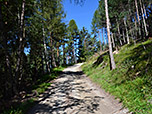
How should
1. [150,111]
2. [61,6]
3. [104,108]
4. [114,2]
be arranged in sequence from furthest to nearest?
[114,2] → [61,6] → [104,108] → [150,111]

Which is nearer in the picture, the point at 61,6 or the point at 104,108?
the point at 104,108

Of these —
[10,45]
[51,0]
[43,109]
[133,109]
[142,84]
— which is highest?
[51,0]

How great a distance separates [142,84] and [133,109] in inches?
57.8

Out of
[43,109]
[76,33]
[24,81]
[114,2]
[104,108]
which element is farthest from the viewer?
[76,33]

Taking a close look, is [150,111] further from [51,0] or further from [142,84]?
[51,0]

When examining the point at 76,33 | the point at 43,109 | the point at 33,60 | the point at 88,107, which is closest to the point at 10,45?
the point at 33,60

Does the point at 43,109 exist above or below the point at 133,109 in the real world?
below

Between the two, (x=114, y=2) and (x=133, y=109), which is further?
(x=114, y=2)

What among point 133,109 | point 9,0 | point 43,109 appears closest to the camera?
point 133,109

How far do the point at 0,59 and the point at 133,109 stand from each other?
10598 mm

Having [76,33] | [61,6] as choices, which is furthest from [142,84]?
[76,33]

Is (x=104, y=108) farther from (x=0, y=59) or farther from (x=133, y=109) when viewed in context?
(x=0, y=59)

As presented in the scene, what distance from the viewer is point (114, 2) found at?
63.4ft

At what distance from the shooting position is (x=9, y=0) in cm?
784
